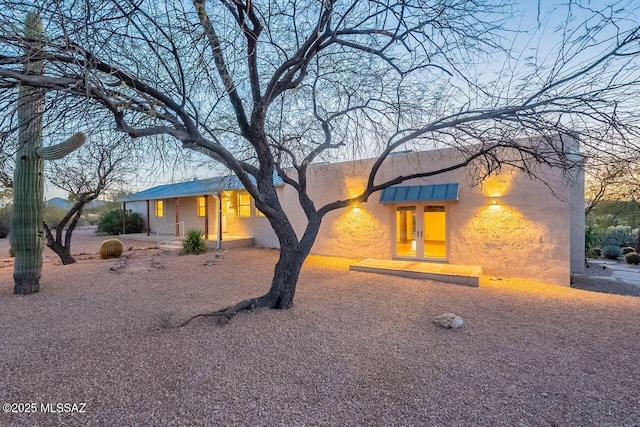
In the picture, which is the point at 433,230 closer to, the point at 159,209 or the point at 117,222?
the point at 159,209

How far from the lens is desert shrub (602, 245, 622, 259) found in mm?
14984

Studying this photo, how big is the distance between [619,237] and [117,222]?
1269 inches

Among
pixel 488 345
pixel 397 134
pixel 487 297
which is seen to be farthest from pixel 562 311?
pixel 397 134

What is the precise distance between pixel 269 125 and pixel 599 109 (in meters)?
5.53

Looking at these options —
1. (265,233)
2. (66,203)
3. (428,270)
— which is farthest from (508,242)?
(66,203)

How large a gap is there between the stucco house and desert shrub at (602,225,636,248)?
11107 mm

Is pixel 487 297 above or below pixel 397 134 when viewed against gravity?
below

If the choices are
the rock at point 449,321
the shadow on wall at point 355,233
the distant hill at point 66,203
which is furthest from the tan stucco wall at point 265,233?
the rock at point 449,321

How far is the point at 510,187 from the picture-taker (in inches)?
307

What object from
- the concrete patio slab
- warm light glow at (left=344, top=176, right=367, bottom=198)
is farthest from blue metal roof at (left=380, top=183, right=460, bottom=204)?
the concrete patio slab

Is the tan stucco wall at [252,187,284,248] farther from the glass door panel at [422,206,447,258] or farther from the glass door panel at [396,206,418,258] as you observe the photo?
the glass door panel at [422,206,447,258]

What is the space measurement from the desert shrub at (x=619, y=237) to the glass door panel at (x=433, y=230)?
13602 mm

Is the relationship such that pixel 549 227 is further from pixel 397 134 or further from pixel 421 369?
pixel 421 369

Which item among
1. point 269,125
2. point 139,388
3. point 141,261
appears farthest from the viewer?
point 141,261
